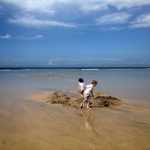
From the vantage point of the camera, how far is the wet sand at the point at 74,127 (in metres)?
5.85

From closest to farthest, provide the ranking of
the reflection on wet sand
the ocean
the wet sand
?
the wet sand
the reflection on wet sand
the ocean

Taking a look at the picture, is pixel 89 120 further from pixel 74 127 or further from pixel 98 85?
pixel 98 85

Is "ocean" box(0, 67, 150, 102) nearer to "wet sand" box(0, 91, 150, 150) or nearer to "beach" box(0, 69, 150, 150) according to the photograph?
"beach" box(0, 69, 150, 150)

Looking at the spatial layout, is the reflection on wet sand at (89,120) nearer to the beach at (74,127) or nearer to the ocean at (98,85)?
the beach at (74,127)

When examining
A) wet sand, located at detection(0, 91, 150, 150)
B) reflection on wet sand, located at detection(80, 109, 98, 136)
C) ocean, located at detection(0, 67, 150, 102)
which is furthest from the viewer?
ocean, located at detection(0, 67, 150, 102)

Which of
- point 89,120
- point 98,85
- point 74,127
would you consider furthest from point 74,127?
point 98,85

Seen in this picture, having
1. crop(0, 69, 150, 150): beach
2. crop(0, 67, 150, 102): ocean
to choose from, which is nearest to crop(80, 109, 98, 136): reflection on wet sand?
crop(0, 69, 150, 150): beach

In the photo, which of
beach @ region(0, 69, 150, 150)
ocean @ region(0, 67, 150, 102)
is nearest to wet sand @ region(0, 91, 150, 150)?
beach @ region(0, 69, 150, 150)

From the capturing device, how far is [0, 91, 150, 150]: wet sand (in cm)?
585

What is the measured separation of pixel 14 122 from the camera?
779 cm

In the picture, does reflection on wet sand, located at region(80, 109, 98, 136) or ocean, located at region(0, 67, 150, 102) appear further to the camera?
ocean, located at region(0, 67, 150, 102)

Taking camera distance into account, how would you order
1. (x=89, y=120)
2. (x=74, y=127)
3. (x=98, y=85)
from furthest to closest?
(x=98, y=85)
(x=89, y=120)
(x=74, y=127)

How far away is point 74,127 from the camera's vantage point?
7.29 meters

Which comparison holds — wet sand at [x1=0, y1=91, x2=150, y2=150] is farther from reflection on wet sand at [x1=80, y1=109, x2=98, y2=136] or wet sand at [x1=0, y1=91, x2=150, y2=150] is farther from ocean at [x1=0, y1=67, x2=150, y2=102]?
ocean at [x1=0, y1=67, x2=150, y2=102]
